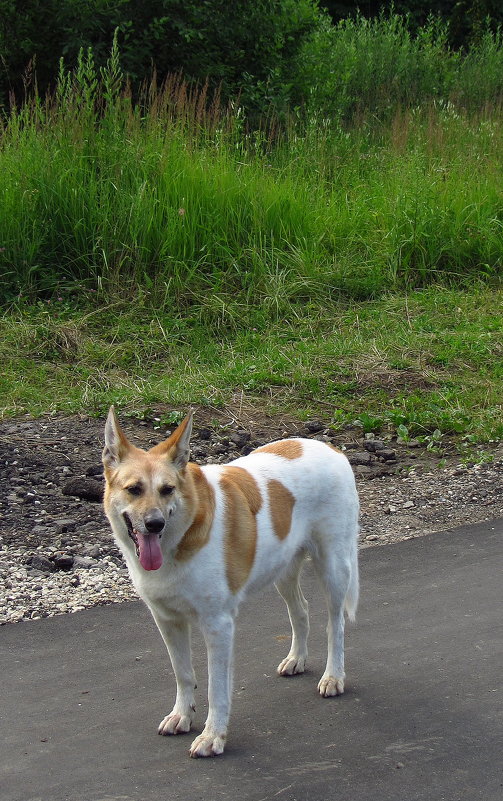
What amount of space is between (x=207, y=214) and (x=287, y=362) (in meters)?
2.33

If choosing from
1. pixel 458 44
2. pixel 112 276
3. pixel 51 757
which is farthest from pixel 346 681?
pixel 458 44

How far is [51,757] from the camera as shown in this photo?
158 inches

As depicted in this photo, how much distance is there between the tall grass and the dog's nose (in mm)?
6238

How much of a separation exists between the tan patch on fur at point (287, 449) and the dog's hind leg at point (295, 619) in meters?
0.47

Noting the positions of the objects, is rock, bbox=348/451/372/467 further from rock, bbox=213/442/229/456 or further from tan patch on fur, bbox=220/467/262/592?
tan patch on fur, bbox=220/467/262/592

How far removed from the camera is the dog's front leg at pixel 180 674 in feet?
13.7

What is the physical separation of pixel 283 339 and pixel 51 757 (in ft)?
20.1

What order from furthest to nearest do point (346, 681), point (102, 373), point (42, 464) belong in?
point (102, 373) → point (42, 464) → point (346, 681)

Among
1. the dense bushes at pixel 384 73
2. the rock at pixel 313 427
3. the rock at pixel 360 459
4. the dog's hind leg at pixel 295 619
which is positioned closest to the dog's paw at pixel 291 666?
the dog's hind leg at pixel 295 619

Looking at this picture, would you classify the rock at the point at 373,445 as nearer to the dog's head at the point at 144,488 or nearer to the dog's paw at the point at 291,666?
the dog's paw at the point at 291,666

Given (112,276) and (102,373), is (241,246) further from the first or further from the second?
(102,373)

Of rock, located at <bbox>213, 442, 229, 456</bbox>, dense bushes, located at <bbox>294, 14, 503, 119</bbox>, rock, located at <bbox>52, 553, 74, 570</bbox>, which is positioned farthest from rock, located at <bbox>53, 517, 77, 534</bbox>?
dense bushes, located at <bbox>294, 14, 503, 119</bbox>

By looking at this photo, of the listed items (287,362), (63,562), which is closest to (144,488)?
(63,562)

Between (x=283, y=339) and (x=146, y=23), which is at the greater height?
(x=146, y=23)
